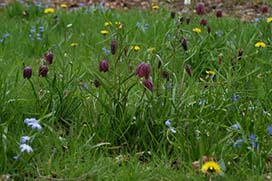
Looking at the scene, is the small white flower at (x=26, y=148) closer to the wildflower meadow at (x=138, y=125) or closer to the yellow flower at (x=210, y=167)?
the wildflower meadow at (x=138, y=125)

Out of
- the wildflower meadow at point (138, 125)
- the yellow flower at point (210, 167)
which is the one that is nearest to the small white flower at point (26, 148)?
the wildflower meadow at point (138, 125)

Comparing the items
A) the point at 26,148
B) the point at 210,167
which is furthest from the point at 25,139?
the point at 210,167

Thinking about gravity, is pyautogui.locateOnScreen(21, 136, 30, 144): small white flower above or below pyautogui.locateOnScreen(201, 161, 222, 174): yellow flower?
above

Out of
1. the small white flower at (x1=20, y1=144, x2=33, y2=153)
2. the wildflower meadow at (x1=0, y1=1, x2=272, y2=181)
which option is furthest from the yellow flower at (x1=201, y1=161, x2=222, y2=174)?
the small white flower at (x1=20, y1=144, x2=33, y2=153)

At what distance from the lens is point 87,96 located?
10.1 ft

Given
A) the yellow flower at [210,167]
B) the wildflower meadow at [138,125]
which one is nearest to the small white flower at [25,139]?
the wildflower meadow at [138,125]

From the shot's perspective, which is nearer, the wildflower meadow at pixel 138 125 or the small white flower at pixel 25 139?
the small white flower at pixel 25 139

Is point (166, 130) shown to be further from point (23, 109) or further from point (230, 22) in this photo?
point (230, 22)

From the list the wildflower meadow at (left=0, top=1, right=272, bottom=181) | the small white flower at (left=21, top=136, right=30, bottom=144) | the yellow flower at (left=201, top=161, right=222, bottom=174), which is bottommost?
the wildflower meadow at (left=0, top=1, right=272, bottom=181)

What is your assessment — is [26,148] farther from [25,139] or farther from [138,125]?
[138,125]

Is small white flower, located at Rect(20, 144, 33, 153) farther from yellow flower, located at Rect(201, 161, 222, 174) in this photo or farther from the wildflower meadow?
yellow flower, located at Rect(201, 161, 222, 174)

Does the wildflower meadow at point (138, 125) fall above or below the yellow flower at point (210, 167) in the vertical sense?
below

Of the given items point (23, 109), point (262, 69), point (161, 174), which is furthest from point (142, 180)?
point (262, 69)

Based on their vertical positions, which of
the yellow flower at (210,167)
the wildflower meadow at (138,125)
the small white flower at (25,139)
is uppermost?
the small white flower at (25,139)
